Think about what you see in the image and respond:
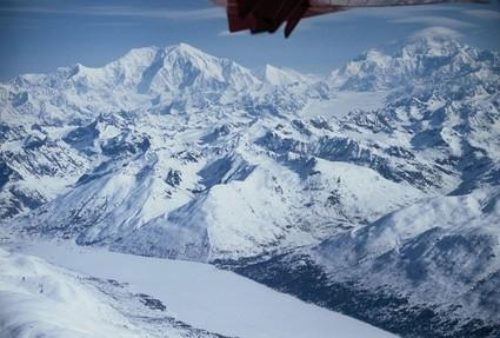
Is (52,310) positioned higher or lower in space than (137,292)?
higher

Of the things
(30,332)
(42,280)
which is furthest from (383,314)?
(30,332)

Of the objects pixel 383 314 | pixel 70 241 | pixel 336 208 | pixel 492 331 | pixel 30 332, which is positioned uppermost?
pixel 30 332

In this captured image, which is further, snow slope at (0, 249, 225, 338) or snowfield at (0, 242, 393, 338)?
snowfield at (0, 242, 393, 338)

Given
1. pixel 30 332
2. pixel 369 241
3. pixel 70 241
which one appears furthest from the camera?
pixel 70 241

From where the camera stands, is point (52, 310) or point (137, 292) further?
point (137, 292)

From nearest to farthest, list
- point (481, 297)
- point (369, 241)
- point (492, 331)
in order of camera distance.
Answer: point (492, 331)
point (481, 297)
point (369, 241)

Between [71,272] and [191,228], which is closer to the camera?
[71,272]

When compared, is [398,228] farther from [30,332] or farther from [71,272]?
[30,332]

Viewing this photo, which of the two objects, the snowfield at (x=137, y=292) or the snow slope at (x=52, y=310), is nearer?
the snow slope at (x=52, y=310)

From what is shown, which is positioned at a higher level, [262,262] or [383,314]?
[383,314]

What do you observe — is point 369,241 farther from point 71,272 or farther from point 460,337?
point 71,272
